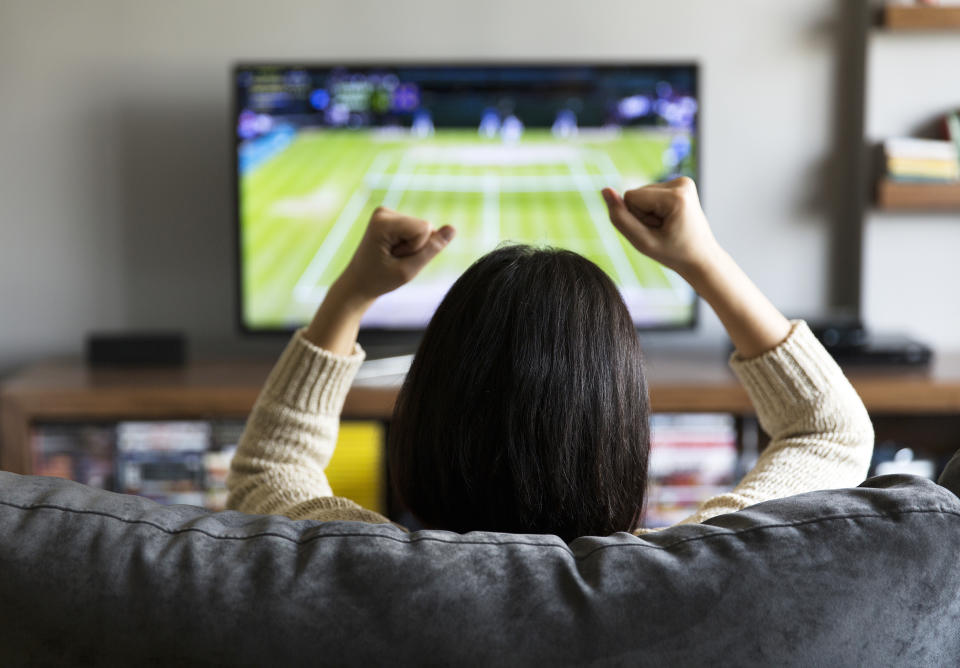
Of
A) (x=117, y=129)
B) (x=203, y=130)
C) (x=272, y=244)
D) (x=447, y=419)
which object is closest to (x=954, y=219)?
(x=272, y=244)

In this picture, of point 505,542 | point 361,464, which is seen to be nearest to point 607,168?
point 361,464

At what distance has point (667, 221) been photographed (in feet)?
3.33

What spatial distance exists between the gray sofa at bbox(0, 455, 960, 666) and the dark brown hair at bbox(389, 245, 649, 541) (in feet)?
0.50

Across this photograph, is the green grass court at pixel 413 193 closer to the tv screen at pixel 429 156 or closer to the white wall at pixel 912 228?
the tv screen at pixel 429 156

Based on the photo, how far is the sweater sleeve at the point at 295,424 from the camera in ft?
3.76

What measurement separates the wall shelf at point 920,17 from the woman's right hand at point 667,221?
2.40 metres

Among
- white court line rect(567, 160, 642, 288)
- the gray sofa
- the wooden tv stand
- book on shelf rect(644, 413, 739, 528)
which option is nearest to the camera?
the gray sofa

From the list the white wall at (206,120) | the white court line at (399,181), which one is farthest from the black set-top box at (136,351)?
the white court line at (399,181)

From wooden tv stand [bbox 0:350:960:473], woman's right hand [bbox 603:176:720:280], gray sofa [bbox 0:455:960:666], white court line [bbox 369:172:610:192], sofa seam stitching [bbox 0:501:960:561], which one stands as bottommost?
wooden tv stand [bbox 0:350:960:473]

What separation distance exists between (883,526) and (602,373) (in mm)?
255

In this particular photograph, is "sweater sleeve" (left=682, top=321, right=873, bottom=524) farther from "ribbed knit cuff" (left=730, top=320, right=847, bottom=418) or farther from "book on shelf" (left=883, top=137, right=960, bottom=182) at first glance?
"book on shelf" (left=883, top=137, right=960, bottom=182)

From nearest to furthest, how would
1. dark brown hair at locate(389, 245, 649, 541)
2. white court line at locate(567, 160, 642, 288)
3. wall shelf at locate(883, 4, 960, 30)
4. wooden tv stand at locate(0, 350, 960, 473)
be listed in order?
dark brown hair at locate(389, 245, 649, 541) < wooden tv stand at locate(0, 350, 960, 473) < wall shelf at locate(883, 4, 960, 30) < white court line at locate(567, 160, 642, 288)

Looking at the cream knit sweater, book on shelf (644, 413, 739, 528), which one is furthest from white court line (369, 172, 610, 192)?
the cream knit sweater

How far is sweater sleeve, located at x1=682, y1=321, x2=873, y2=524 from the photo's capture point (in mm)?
1097
